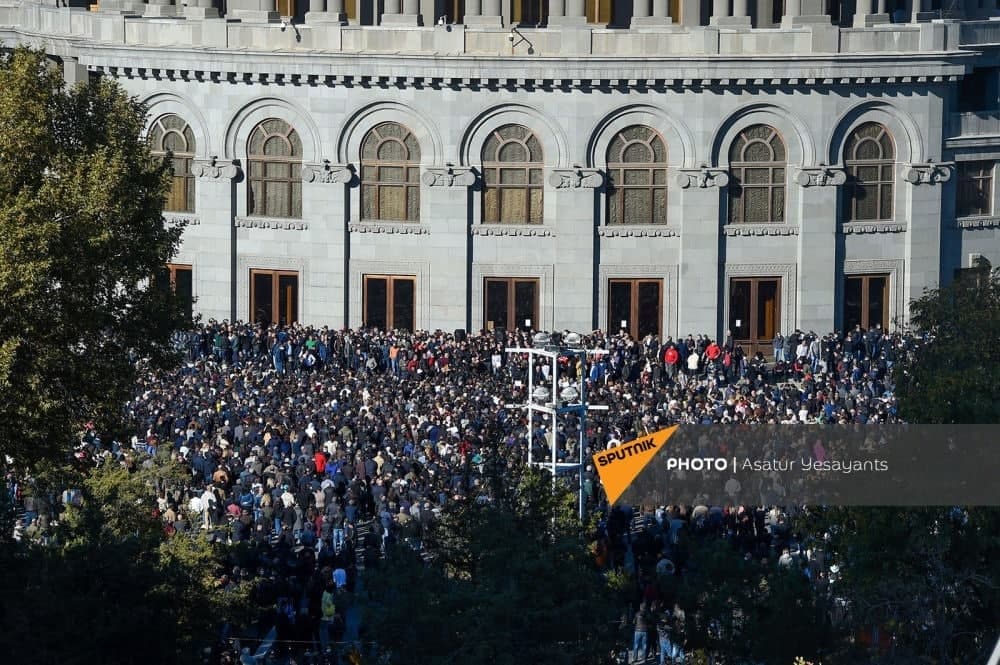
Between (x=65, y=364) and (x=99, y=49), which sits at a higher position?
(x=99, y=49)

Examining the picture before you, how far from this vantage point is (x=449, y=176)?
84375mm

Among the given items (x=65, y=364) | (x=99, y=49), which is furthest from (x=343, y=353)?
(x=65, y=364)

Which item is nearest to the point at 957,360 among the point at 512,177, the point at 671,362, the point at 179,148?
the point at 671,362

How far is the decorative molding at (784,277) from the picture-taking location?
85438mm

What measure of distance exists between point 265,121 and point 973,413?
145 feet

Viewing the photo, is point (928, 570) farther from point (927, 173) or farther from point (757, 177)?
point (927, 173)

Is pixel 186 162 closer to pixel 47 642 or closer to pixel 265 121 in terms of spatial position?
pixel 265 121

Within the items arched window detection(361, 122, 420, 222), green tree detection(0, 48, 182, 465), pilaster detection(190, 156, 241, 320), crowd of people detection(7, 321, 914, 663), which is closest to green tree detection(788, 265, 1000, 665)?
crowd of people detection(7, 321, 914, 663)

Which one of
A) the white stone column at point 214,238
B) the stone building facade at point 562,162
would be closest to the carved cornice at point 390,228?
the stone building facade at point 562,162

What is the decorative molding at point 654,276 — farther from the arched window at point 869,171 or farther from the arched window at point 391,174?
the arched window at point 391,174

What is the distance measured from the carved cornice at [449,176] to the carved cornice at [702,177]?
7.12m

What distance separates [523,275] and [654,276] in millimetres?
4521

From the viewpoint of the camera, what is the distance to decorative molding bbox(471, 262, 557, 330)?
85.0 meters

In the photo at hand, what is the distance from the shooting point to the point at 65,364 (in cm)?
5141
